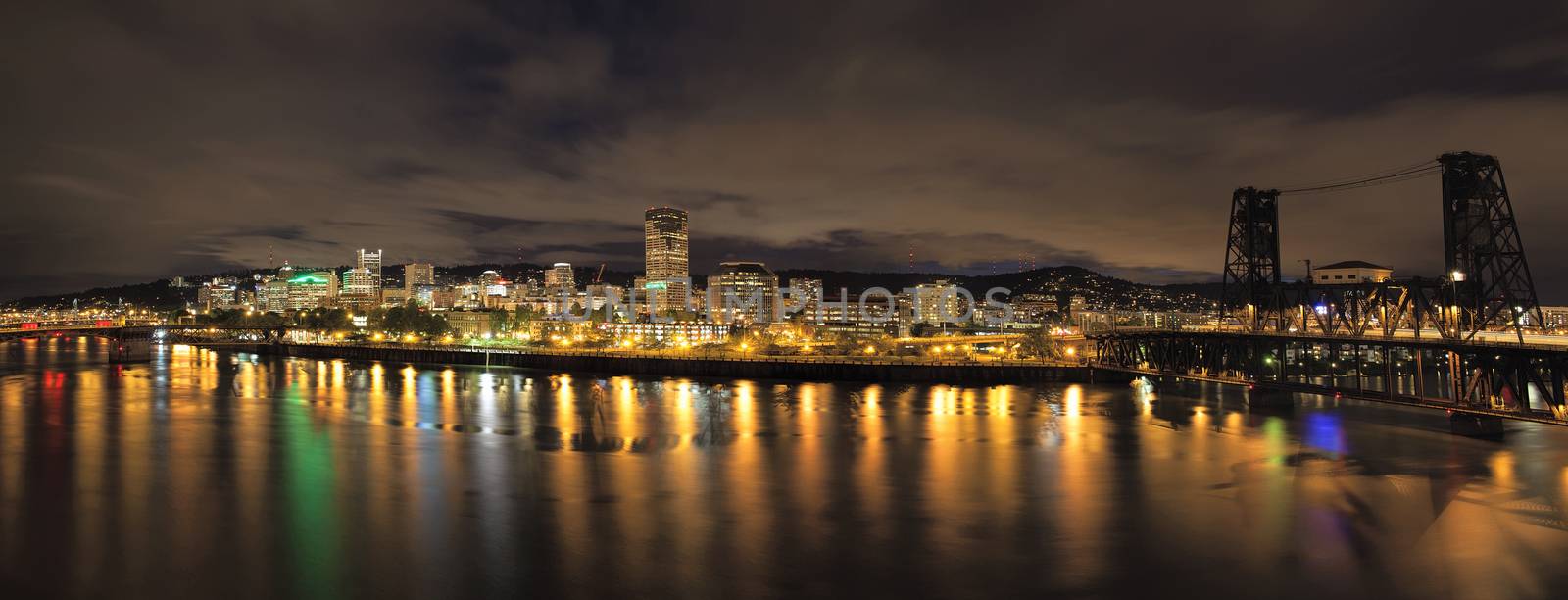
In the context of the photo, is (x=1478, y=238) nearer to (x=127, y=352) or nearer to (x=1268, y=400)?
(x=1268, y=400)

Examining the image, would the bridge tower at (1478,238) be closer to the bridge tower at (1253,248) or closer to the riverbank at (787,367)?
the bridge tower at (1253,248)

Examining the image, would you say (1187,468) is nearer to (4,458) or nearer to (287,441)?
(287,441)

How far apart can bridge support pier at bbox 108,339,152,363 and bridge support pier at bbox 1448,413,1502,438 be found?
110450mm

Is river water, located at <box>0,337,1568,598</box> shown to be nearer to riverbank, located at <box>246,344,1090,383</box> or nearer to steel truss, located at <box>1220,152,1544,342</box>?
steel truss, located at <box>1220,152,1544,342</box>

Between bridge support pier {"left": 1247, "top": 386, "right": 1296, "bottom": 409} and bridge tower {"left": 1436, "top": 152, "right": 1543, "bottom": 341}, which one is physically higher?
bridge tower {"left": 1436, "top": 152, "right": 1543, "bottom": 341}

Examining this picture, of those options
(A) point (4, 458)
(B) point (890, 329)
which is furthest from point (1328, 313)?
(B) point (890, 329)

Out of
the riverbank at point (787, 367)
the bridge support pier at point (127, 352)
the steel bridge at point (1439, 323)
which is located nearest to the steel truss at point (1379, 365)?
the steel bridge at point (1439, 323)

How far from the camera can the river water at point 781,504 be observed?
55.5ft

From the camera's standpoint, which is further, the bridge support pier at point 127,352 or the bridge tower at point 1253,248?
the bridge support pier at point 127,352

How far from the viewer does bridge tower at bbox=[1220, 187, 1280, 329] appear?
4297 cm

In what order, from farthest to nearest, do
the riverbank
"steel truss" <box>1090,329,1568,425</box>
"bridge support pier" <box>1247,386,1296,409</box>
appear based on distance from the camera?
the riverbank < "bridge support pier" <box>1247,386,1296,409</box> < "steel truss" <box>1090,329,1568,425</box>

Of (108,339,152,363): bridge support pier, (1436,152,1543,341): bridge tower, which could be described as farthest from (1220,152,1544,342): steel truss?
(108,339,152,363): bridge support pier

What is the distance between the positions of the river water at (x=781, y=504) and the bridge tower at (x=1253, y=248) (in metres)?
6.51

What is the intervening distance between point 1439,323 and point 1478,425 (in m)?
5.24
